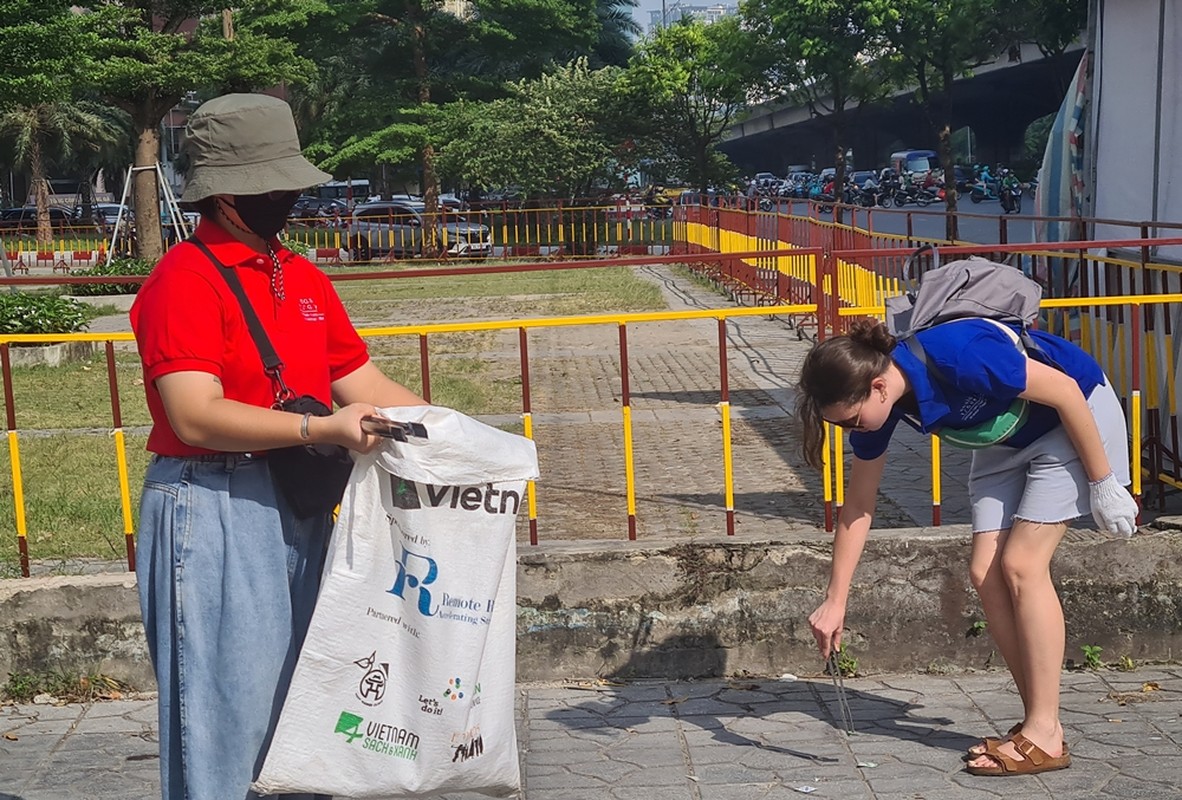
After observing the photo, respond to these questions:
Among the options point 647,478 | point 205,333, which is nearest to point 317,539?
point 205,333

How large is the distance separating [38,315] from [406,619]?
12506 mm

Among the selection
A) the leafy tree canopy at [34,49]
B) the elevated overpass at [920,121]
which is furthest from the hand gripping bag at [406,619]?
the elevated overpass at [920,121]

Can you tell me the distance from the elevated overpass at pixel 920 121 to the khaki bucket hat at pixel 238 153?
49.7 m

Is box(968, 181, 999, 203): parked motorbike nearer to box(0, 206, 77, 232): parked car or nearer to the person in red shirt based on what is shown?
→ box(0, 206, 77, 232): parked car

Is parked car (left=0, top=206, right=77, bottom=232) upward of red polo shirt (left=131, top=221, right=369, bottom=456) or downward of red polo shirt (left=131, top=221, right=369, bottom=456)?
downward

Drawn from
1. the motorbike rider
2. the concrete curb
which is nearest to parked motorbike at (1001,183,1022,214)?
the motorbike rider

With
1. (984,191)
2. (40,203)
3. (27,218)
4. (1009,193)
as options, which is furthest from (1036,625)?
(984,191)

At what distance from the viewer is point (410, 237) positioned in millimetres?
34656

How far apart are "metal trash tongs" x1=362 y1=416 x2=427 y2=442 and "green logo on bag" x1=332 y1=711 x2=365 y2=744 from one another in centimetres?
58

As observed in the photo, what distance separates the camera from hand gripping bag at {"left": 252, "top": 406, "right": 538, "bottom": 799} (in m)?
2.97

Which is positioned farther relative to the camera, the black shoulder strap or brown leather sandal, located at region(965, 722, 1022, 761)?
brown leather sandal, located at region(965, 722, 1022, 761)

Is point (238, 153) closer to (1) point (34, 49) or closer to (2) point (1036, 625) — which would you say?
(2) point (1036, 625)

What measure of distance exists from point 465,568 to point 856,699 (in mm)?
2283

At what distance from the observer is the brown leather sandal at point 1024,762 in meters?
4.16
